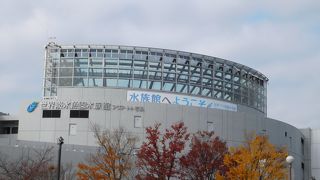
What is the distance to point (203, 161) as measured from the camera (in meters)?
43.2

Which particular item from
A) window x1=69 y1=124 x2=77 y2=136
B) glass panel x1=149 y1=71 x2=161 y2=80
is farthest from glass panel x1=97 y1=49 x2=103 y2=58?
window x1=69 y1=124 x2=77 y2=136

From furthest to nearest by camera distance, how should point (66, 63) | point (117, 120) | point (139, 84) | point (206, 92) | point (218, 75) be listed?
point (218, 75), point (206, 92), point (66, 63), point (139, 84), point (117, 120)

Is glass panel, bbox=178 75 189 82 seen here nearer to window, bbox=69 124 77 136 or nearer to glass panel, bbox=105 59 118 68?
glass panel, bbox=105 59 118 68

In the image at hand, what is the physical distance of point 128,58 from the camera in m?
70.6

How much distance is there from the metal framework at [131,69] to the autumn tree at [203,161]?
2699 cm

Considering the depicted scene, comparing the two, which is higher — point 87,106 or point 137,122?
point 87,106

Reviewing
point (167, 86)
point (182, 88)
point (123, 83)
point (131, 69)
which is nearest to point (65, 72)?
point (123, 83)

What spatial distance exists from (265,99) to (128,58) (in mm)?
24614

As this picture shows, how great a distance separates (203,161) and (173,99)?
2730 centimetres

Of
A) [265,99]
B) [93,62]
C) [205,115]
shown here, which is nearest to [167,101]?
[205,115]

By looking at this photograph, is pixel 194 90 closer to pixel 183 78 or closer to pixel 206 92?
pixel 206 92

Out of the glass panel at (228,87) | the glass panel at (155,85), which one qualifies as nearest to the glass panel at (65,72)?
the glass panel at (155,85)

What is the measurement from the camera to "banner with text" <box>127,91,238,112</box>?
225ft

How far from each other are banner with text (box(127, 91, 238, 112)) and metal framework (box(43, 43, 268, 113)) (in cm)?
96
